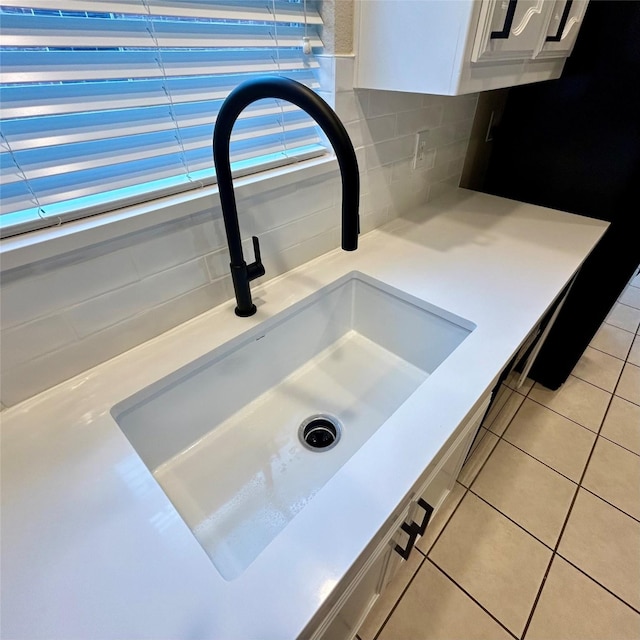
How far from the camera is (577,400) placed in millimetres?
1658

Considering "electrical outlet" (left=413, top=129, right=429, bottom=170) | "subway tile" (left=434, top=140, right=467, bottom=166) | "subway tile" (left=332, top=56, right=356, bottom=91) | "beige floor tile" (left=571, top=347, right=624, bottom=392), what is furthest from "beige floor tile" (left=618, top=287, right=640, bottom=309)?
"subway tile" (left=332, top=56, right=356, bottom=91)

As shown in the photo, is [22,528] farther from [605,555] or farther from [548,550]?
[605,555]

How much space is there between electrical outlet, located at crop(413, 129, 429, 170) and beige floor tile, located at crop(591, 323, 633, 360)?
1.58 m

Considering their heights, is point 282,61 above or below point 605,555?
above

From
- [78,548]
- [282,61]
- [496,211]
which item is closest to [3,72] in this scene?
[282,61]

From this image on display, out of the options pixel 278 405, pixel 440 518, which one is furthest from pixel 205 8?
pixel 440 518

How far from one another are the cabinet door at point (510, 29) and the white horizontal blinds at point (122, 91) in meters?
0.36

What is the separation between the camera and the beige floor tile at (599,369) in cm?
175

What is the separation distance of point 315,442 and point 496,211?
3.50 ft

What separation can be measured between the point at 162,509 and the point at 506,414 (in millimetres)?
1550

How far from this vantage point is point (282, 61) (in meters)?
0.80

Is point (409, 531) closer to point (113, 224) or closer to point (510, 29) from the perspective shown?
point (113, 224)

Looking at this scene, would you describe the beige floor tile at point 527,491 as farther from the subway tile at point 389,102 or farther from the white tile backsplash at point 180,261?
the subway tile at point 389,102

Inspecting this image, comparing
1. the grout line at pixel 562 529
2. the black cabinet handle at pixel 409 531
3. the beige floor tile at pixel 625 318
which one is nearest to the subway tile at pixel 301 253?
the black cabinet handle at pixel 409 531
